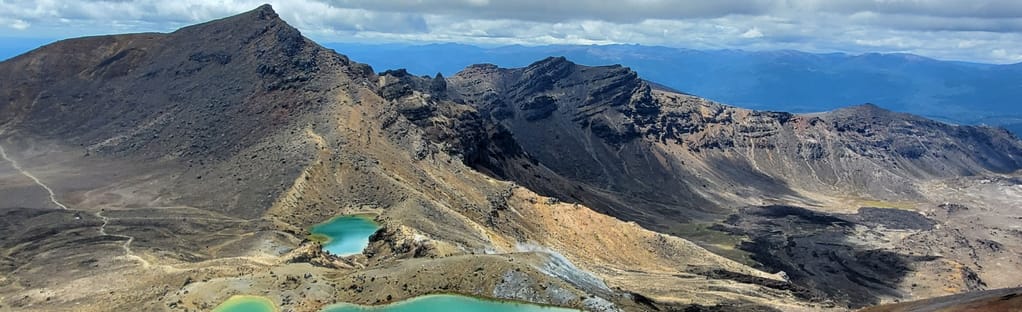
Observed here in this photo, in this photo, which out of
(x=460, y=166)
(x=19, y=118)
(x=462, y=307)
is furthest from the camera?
(x=19, y=118)

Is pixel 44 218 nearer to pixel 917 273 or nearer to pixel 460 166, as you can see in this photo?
pixel 460 166

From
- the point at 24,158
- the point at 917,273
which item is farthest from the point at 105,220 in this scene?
the point at 917,273

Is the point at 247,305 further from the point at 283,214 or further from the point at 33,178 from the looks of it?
the point at 33,178

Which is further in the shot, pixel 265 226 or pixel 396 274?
pixel 265 226

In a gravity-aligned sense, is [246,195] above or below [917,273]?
above

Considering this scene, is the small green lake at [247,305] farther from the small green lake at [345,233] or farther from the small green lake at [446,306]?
the small green lake at [345,233]

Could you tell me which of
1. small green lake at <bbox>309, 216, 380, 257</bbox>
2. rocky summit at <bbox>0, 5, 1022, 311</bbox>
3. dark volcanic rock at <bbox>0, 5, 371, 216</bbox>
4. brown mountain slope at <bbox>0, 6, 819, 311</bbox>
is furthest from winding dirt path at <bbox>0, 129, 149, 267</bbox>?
small green lake at <bbox>309, 216, 380, 257</bbox>

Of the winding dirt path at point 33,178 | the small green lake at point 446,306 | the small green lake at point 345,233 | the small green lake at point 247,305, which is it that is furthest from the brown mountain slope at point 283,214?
the small green lake at point 345,233
